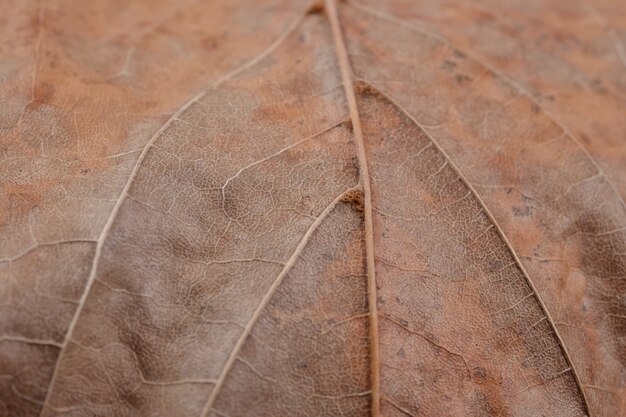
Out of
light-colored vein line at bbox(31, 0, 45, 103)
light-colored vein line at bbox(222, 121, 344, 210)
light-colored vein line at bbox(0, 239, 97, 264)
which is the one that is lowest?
light-colored vein line at bbox(0, 239, 97, 264)

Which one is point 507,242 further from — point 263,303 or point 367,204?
point 263,303

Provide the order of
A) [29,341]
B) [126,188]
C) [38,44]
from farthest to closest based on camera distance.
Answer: [38,44] < [126,188] < [29,341]

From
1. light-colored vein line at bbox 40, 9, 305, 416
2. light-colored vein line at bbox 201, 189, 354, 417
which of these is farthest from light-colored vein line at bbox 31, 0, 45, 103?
light-colored vein line at bbox 201, 189, 354, 417

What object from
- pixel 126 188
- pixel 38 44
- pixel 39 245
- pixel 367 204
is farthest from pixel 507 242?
pixel 38 44

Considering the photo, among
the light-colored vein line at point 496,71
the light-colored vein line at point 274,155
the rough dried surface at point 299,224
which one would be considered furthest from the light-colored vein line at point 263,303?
the light-colored vein line at point 496,71

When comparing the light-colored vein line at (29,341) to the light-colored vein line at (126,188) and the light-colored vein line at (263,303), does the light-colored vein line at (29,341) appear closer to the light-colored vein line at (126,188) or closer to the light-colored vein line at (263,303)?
the light-colored vein line at (126,188)

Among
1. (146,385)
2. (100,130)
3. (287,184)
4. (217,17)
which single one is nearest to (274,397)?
(146,385)

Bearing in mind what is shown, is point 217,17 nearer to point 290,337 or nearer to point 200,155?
point 200,155

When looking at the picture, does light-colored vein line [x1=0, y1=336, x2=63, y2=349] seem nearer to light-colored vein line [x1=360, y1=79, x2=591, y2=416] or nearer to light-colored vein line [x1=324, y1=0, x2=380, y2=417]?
light-colored vein line [x1=324, y1=0, x2=380, y2=417]
